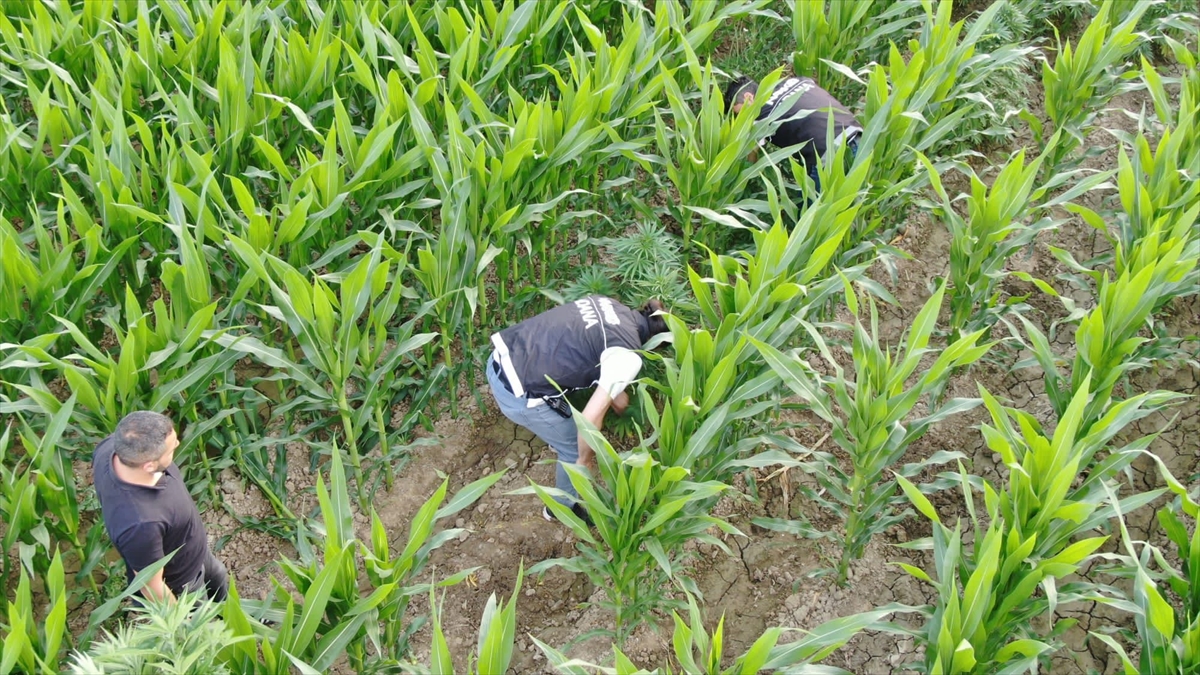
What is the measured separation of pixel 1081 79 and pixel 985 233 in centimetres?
146

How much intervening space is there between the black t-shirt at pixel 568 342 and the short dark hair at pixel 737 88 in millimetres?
1405

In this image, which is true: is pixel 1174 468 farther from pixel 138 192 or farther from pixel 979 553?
pixel 138 192

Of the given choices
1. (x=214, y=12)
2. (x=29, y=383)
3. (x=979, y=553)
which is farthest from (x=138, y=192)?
(x=979, y=553)

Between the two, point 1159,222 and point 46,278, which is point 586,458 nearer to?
point 46,278

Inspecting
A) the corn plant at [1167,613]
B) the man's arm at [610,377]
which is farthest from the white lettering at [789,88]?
the corn plant at [1167,613]

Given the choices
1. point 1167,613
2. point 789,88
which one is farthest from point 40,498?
point 789,88

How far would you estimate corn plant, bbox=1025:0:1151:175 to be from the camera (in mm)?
5230

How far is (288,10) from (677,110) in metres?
2.19

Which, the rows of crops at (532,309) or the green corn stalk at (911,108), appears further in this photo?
the green corn stalk at (911,108)

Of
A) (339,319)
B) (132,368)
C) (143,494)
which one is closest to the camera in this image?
(143,494)

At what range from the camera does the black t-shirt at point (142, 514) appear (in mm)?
3215

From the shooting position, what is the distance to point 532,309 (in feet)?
16.6

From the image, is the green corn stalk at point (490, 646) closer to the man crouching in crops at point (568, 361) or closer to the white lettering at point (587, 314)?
the man crouching in crops at point (568, 361)

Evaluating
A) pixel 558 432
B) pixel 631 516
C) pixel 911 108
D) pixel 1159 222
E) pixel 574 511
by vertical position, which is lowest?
pixel 574 511
